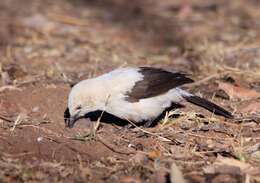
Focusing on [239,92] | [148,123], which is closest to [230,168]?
[148,123]

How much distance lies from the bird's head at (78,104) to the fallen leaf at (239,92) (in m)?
1.72

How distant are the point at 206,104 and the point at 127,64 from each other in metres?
2.03

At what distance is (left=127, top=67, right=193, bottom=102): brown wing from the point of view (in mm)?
6340

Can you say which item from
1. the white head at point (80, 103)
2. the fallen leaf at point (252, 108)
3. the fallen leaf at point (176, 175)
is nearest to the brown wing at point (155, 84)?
the white head at point (80, 103)

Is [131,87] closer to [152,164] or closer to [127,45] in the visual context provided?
[152,164]

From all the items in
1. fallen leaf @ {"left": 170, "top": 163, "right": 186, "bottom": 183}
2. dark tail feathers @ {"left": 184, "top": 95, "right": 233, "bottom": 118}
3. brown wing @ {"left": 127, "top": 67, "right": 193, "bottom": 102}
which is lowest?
dark tail feathers @ {"left": 184, "top": 95, "right": 233, "bottom": 118}

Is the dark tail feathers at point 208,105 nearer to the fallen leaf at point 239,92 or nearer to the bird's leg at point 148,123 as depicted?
the bird's leg at point 148,123

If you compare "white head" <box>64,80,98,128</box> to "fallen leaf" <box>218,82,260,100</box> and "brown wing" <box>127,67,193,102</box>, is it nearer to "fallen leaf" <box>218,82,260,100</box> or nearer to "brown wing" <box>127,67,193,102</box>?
"brown wing" <box>127,67,193,102</box>

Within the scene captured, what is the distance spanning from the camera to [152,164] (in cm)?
511

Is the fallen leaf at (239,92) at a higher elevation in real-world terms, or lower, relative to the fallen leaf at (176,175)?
lower

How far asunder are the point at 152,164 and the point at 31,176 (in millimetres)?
960

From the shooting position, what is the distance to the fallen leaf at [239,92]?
7148 millimetres

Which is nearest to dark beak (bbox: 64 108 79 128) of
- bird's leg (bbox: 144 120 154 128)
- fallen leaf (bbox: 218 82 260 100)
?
bird's leg (bbox: 144 120 154 128)

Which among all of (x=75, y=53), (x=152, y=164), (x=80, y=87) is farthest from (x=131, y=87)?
(x=75, y=53)
